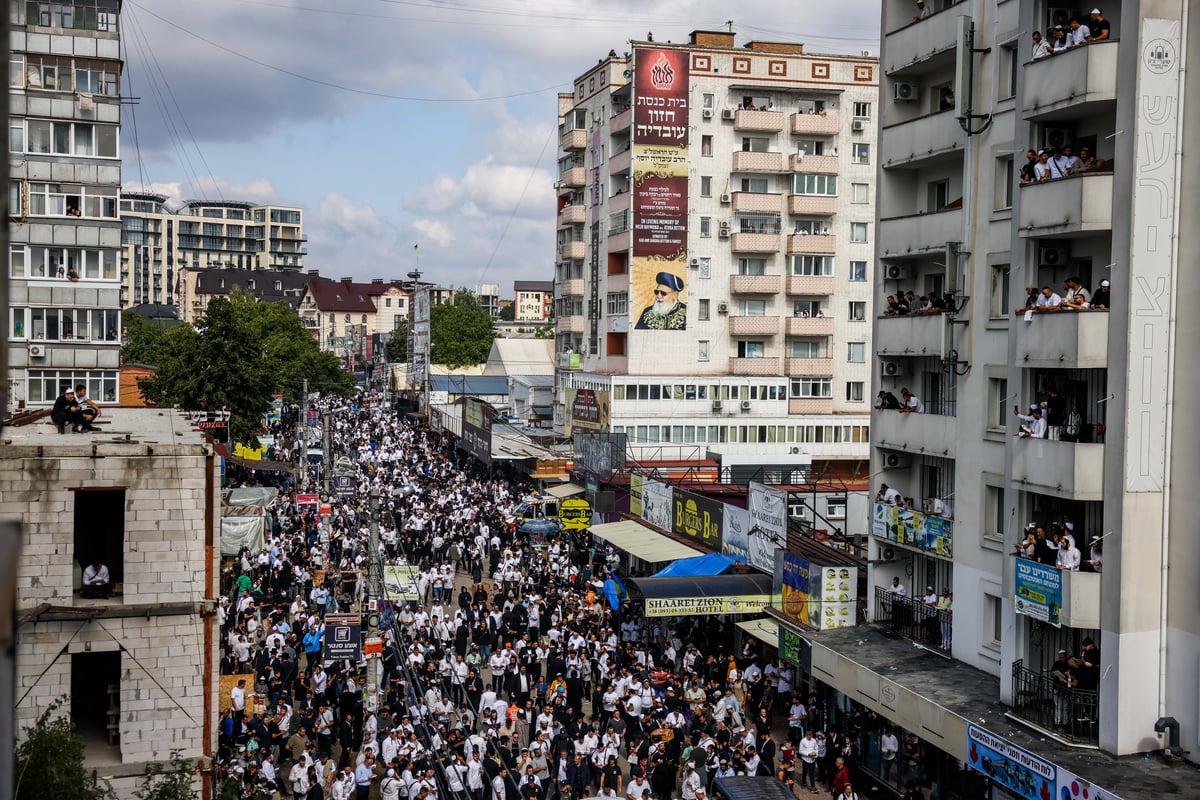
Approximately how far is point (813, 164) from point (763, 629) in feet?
123

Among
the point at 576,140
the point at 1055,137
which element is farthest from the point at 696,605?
the point at 576,140

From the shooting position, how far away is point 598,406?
62625 millimetres

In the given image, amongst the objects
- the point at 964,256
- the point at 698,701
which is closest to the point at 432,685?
the point at 698,701

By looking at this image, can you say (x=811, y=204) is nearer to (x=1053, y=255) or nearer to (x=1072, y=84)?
(x=1053, y=255)

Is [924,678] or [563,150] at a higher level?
[563,150]

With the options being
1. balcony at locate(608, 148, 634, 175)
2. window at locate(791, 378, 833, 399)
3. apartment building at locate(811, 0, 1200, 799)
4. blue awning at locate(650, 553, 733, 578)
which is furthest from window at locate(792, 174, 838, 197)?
apartment building at locate(811, 0, 1200, 799)

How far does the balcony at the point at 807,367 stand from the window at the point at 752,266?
4.86 meters

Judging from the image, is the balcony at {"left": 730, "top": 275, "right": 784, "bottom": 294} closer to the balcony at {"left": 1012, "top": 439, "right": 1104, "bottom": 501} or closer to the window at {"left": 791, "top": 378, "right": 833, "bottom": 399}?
the window at {"left": 791, "top": 378, "right": 833, "bottom": 399}

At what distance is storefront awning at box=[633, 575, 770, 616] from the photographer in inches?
1087

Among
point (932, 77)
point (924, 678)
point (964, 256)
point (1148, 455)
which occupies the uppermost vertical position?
point (932, 77)

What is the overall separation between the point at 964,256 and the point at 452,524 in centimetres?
2866

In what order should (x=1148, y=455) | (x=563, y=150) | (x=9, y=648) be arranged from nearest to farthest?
(x=9, y=648)
(x=1148, y=455)
(x=563, y=150)

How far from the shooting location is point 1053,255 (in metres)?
20.2

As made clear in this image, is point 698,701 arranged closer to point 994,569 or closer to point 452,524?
point 994,569
